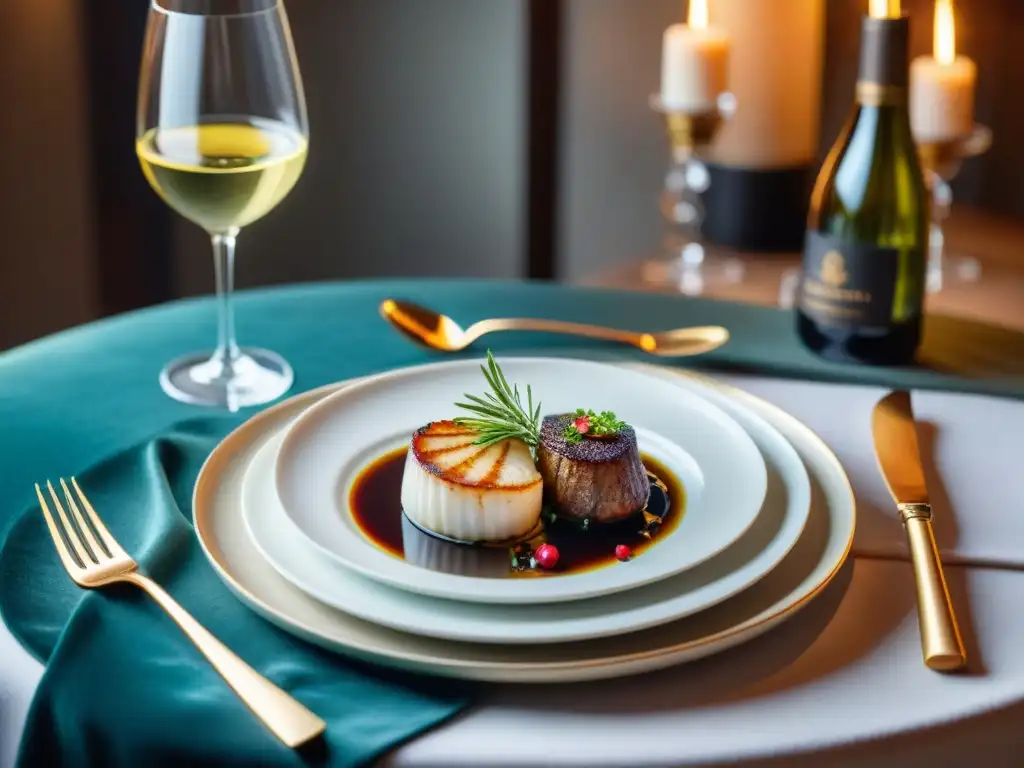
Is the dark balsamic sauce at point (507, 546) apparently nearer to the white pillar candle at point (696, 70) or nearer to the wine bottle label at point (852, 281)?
the wine bottle label at point (852, 281)

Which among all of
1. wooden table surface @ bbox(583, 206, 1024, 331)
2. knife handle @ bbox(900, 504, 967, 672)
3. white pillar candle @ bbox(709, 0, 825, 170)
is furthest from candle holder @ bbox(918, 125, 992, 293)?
knife handle @ bbox(900, 504, 967, 672)

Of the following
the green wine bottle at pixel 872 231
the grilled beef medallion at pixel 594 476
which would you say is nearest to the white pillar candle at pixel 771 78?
the green wine bottle at pixel 872 231

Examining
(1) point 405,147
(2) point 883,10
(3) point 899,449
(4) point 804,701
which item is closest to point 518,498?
(4) point 804,701

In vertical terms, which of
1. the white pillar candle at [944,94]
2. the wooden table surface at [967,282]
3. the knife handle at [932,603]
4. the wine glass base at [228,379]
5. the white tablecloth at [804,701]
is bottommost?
the wooden table surface at [967,282]

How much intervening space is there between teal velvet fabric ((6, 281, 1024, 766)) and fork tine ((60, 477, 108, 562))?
2 cm

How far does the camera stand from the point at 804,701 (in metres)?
0.68

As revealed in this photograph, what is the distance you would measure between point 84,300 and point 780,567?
79.1 inches

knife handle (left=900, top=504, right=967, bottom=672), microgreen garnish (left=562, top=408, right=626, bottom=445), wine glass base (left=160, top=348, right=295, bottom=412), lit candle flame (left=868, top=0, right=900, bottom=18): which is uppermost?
lit candle flame (left=868, top=0, right=900, bottom=18)

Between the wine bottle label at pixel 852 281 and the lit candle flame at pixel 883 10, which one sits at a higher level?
the lit candle flame at pixel 883 10

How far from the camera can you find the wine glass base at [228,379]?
107cm

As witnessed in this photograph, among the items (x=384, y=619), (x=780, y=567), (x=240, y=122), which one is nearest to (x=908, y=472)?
(x=780, y=567)

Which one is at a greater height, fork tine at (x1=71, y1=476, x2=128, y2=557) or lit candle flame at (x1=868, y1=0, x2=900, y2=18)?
lit candle flame at (x1=868, y1=0, x2=900, y2=18)

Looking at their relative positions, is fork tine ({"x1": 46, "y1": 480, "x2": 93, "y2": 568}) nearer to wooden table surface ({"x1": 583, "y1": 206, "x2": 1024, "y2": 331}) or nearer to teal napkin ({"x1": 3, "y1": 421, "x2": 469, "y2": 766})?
teal napkin ({"x1": 3, "y1": 421, "x2": 469, "y2": 766})

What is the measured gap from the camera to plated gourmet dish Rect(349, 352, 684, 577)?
0.79 meters
